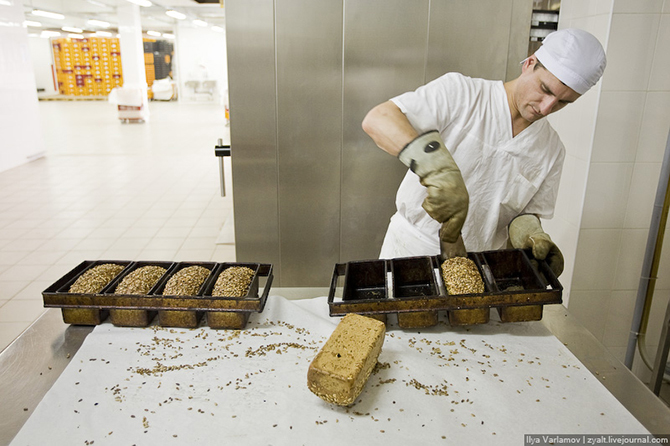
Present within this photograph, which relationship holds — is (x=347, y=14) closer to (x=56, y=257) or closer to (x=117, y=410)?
(x=117, y=410)

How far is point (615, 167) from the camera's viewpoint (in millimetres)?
2363

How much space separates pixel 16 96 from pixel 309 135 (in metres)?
6.44

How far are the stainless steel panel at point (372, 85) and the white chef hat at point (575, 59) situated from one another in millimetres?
1315

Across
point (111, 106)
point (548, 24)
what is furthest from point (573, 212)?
point (111, 106)

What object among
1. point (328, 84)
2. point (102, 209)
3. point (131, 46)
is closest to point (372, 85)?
point (328, 84)

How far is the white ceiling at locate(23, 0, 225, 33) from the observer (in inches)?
479

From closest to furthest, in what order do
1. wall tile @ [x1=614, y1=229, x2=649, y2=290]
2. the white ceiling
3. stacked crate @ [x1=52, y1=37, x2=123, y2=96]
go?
wall tile @ [x1=614, y1=229, x2=649, y2=290] < the white ceiling < stacked crate @ [x1=52, y1=37, x2=123, y2=96]

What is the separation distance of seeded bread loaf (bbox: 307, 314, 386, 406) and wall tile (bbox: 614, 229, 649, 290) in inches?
71.2

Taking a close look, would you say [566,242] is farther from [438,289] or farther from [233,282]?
[233,282]

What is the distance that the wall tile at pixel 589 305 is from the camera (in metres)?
2.57

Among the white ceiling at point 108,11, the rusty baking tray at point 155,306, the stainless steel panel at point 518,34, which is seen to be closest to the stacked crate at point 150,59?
the white ceiling at point 108,11

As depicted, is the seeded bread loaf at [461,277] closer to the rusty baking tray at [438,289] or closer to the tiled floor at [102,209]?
the rusty baking tray at [438,289]

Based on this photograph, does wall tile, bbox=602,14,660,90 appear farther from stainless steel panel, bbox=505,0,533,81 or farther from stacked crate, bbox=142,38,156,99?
stacked crate, bbox=142,38,156,99

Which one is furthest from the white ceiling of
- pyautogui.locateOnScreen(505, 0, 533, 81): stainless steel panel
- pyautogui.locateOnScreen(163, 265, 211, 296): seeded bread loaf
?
pyautogui.locateOnScreen(163, 265, 211, 296): seeded bread loaf
